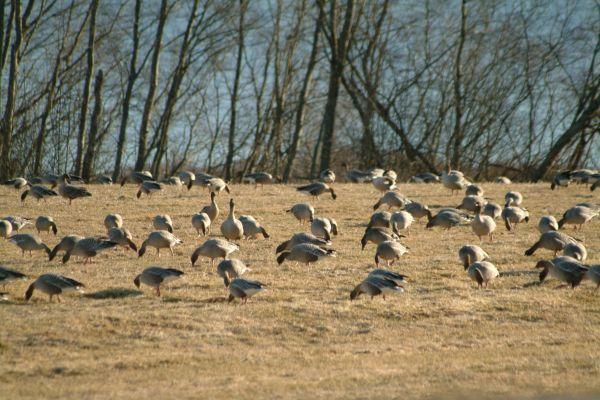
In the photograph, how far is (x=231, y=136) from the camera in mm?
40250

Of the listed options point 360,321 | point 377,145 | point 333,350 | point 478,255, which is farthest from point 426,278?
point 377,145

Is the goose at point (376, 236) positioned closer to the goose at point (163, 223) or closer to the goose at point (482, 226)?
the goose at point (482, 226)

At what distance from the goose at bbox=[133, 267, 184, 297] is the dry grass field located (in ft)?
0.67

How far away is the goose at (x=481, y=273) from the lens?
1362cm

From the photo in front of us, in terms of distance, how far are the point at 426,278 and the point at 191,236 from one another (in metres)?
5.93

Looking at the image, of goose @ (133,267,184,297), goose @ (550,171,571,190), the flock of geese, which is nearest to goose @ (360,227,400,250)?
the flock of geese

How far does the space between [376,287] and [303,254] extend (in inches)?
102

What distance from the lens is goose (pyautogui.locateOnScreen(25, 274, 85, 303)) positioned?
12031 millimetres

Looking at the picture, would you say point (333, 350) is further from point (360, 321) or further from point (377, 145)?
point (377, 145)

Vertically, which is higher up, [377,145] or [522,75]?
[522,75]

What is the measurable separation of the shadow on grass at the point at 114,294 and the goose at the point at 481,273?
5.50 meters

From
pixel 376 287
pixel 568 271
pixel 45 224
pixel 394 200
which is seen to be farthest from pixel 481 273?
pixel 45 224

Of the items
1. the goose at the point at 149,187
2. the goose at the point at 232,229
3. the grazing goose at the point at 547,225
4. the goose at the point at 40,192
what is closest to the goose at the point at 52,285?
the goose at the point at 232,229

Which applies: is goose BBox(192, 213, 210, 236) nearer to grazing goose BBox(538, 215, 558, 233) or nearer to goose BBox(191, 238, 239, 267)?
goose BBox(191, 238, 239, 267)
